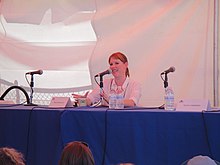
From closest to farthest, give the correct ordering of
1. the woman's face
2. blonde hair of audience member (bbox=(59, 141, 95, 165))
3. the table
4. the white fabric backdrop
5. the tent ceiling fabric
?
blonde hair of audience member (bbox=(59, 141, 95, 165)) < the table < the woman's face < the white fabric backdrop < the tent ceiling fabric

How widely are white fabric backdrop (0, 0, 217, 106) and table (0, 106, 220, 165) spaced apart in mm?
1269

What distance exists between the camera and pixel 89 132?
2643 mm

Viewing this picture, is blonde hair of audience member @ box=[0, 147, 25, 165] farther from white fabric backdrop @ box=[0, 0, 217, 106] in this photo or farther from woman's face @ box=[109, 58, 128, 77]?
white fabric backdrop @ box=[0, 0, 217, 106]

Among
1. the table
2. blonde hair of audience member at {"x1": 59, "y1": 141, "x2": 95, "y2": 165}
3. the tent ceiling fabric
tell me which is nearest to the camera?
blonde hair of audience member at {"x1": 59, "y1": 141, "x2": 95, "y2": 165}

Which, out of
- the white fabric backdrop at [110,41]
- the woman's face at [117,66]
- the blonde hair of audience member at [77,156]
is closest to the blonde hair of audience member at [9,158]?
the blonde hair of audience member at [77,156]

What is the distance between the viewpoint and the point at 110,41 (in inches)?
157

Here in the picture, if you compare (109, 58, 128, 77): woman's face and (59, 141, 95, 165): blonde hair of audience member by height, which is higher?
(109, 58, 128, 77): woman's face

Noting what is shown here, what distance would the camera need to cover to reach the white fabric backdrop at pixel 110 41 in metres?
3.73

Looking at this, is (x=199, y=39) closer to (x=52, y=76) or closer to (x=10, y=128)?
(x=52, y=76)

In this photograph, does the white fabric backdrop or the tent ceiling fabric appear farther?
the tent ceiling fabric

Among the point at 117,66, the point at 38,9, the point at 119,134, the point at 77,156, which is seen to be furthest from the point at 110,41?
the point at 77,156

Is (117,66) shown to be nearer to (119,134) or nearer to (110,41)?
(110,41)

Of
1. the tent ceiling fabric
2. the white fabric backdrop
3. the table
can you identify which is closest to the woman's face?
the white fabric backdrop

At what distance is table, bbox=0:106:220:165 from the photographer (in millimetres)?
2395
